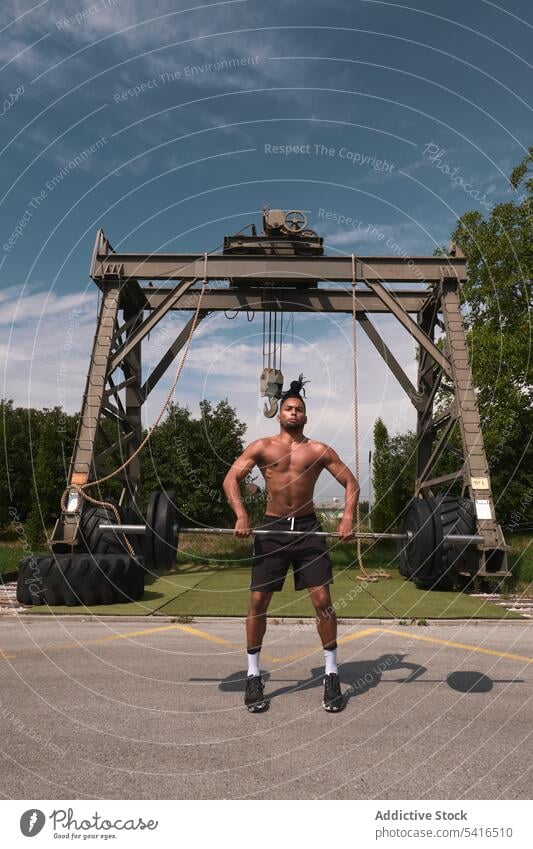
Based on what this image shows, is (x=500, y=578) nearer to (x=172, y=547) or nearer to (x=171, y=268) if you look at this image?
(x=172, y=547)

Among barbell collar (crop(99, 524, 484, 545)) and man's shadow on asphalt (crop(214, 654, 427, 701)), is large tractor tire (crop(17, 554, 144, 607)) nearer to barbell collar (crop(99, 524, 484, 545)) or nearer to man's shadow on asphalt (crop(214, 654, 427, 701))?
barbell collar (crop(99, 524, 484, 545))

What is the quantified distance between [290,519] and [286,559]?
283mm

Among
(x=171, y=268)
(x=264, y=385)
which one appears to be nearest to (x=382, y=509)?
(x=264, y=385)

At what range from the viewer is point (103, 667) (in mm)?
4891

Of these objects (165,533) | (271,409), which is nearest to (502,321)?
(271,409)

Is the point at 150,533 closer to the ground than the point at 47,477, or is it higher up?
closer to the ground

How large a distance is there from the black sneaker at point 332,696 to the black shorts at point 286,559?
2.01ft

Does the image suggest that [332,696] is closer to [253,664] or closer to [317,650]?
[253,664]

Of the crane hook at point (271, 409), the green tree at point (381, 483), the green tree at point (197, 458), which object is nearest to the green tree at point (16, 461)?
the green tree at point (197, 458)

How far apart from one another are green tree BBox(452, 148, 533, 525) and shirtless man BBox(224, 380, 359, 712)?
14382mm

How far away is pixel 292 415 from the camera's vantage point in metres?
4.41

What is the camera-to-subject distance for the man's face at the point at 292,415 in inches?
174
